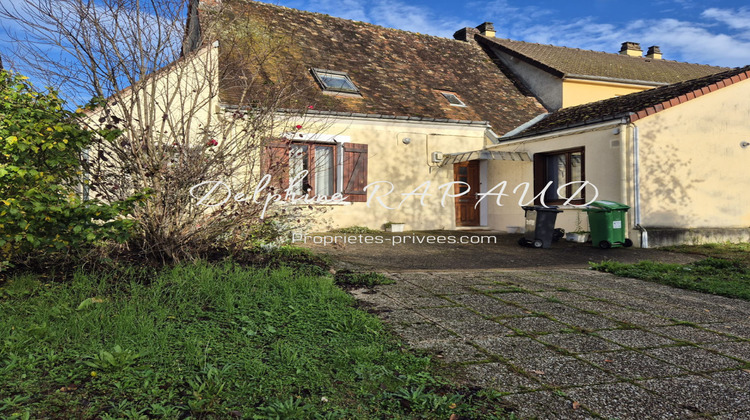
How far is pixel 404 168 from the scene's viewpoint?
12953 millimetres

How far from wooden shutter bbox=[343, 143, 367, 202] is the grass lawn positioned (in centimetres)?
798

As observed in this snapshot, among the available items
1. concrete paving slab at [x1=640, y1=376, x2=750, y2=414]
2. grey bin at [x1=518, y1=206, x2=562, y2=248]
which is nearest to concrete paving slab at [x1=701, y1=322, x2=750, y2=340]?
concrete paving slab at [x1=640, y1=376, x2=750, y2=414]

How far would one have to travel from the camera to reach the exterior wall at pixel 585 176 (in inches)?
411

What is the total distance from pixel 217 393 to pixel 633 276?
578 centimetres

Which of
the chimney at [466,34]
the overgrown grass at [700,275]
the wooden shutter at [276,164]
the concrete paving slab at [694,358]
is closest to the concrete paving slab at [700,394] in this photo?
the concrete paving slab at [694,358]

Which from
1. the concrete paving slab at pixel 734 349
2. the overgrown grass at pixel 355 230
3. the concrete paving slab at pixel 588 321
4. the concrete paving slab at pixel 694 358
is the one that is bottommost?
the concrete paving slab at pixel 734 349

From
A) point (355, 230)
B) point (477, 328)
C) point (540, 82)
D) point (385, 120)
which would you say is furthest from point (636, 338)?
point (540, 82)

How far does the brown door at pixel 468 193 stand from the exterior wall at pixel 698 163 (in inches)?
188

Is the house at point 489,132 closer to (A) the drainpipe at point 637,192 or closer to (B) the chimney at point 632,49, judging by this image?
(A) the drainpipe at point 637,192

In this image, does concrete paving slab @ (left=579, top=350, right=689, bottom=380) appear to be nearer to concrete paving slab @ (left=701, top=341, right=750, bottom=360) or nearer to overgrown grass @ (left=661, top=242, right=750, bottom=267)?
concrete paving slab @ (left=701, top=341, right=750, bottom=360)

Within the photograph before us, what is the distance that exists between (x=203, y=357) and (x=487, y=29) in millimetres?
18981

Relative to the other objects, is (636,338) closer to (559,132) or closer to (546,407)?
(546,407)

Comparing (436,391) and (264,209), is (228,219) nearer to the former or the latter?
(264,209)

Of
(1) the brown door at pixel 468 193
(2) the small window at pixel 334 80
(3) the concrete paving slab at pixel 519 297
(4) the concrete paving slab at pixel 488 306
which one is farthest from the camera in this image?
(1) the brown door at pixel 468 193
